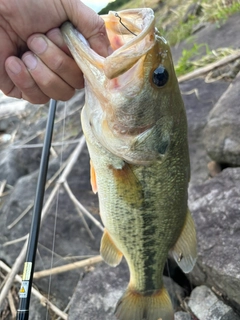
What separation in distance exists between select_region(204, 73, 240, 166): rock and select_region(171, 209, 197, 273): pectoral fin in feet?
4.52

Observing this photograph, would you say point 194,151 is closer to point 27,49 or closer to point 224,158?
point 224,158

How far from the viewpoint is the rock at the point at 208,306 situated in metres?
2.62

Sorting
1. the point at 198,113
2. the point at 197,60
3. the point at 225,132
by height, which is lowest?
the point at 197,60

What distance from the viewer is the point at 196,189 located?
130 inches

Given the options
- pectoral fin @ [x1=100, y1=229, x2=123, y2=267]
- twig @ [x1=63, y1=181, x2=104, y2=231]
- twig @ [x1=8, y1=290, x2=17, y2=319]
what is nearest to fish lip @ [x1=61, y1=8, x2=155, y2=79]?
pectoral fin @ [x1=100, y1=229, x2=123, y2=267]

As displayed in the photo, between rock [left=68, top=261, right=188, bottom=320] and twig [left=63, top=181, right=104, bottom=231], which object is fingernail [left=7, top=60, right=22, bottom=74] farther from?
twig [left=63, top=181, right=104, bottom=231]

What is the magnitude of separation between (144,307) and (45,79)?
5.04ft

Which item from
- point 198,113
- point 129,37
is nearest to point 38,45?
point 129,37

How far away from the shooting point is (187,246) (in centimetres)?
227

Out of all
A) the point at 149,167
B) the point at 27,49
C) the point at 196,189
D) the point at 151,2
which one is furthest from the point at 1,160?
the point at 151,2

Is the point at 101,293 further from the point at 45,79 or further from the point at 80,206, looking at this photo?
the point at 45,79

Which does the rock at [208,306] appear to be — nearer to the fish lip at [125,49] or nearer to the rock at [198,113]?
the rock at [198,113]

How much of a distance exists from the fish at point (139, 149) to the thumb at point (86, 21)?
1.9 inches

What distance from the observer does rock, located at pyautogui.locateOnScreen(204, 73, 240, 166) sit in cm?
343
